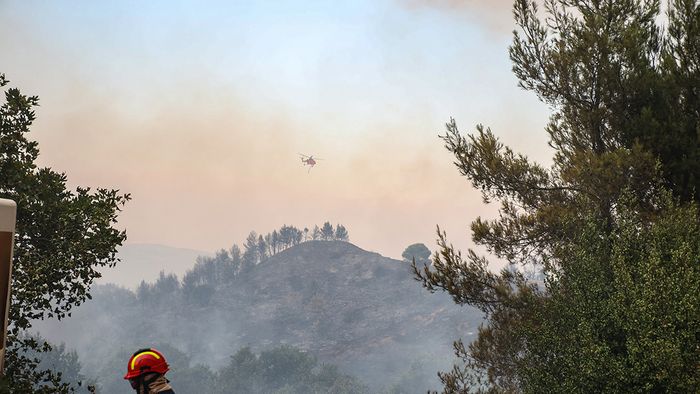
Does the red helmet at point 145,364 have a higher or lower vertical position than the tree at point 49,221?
lower

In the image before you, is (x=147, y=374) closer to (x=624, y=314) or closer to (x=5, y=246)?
(x=5, y=246)

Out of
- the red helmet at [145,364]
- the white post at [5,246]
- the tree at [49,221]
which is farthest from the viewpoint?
the tree at [49,221]

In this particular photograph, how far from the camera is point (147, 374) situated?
570 centimetres

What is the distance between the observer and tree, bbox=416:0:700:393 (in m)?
14.6

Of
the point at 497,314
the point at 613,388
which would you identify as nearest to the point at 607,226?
the point at 497,314

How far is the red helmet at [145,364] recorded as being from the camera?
5.65 m

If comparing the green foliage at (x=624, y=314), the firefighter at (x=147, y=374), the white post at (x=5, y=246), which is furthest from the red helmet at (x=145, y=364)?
the green foliage at (x=624, y=314)

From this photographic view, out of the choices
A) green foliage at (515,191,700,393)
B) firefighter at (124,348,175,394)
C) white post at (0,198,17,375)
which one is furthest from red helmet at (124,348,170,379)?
green foliage at (515,191,700,393)

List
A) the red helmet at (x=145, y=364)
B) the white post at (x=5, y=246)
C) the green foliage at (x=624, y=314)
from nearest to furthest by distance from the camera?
the red helmet at (x=145, y=364) → the white post at (x=5, y=246) → the green foliage at (x=624, y=314)

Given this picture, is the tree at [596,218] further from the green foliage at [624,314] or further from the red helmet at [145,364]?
the red helmet at [145,364]

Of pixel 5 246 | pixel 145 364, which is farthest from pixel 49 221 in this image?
pixel 145 364

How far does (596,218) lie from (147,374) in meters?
15.6

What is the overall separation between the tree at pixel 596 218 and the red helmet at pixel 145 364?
1080 cm

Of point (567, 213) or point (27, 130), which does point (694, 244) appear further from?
point (27, 130)
